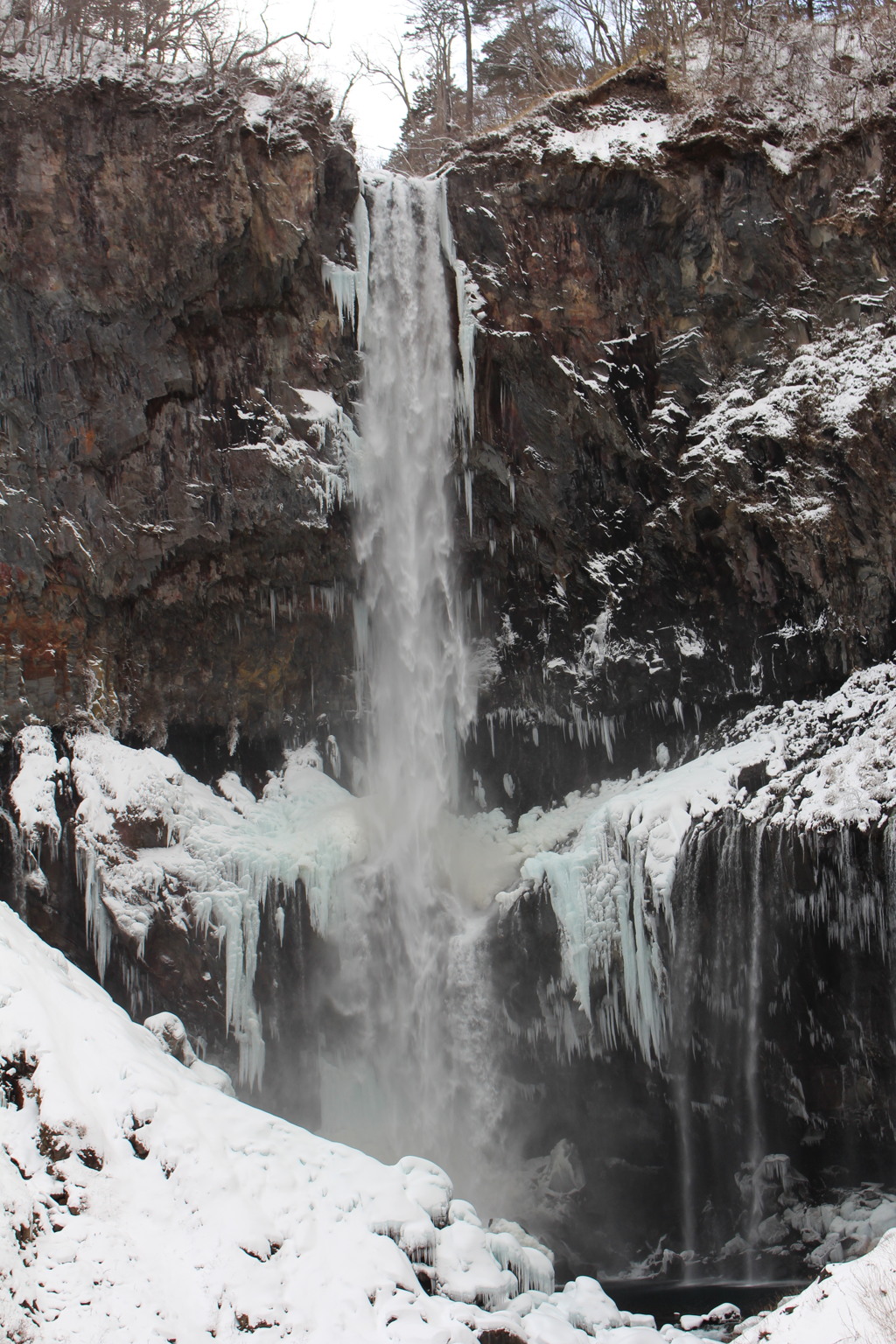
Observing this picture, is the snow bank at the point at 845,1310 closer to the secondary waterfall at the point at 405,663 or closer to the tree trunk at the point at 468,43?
the secondary waterfall at the point at 405,663

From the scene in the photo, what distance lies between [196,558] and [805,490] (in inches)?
336

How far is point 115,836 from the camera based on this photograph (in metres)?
13.7

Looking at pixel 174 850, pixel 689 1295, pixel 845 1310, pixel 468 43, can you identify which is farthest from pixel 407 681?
pixel 468 43

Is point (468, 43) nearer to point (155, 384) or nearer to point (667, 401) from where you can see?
point (667, 401)

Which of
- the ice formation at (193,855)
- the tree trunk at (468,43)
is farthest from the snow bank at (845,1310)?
the tree trunk at (468,43)

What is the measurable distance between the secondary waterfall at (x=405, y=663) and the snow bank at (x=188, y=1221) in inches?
217

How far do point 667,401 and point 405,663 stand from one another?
17.8ft

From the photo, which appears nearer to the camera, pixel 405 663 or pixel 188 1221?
pixel 188 1221

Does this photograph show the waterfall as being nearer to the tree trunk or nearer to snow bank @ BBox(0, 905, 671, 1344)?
snow bank @ BBox(0, 905, 671, 1344)

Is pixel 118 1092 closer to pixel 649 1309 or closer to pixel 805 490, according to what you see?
pixel 649 1309

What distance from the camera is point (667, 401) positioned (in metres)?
15.1

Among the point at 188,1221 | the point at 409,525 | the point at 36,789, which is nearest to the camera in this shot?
the point at 188,1221

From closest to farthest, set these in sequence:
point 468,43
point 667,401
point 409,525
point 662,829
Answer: point 662,829
point 667,401
point 409,525
point 468,43

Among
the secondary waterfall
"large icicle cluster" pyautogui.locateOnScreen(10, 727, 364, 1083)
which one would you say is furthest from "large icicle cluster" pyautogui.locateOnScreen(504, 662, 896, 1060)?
"large icicle cluster" pyautogui.locateOnScreen(10, 727, 364, 1083)
